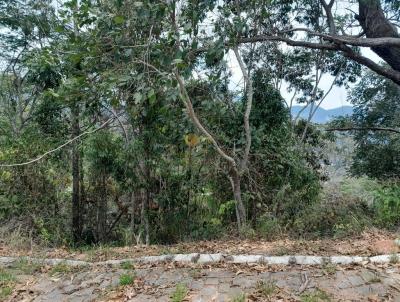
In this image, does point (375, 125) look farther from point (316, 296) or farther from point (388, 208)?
point (316, 296)

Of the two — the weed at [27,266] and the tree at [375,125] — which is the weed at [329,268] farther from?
the tree at [375,125]

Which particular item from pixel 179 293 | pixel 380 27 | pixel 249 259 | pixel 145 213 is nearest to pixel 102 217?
pixel 145 213

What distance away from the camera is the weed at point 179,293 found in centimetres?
364

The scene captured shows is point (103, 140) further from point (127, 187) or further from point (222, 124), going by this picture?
point (222, 124)

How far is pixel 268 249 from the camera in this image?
15.9 ft

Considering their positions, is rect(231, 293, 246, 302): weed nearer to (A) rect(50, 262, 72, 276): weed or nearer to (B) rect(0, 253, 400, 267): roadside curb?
(B) rect(0, 253, 400, 267): roadside curb

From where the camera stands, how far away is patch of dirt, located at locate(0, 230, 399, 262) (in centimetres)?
454

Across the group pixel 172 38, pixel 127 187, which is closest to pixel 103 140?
pixel 127 187

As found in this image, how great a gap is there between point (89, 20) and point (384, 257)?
4046 millimetres

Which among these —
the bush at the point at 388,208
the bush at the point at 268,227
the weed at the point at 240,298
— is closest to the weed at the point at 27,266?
the weed at the point at 240,298

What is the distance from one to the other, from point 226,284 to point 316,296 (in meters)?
0.85

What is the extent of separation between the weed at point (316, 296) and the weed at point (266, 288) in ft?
0.89

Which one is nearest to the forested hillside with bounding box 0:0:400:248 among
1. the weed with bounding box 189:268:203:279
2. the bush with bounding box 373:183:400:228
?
the bush with bounding box 373:183:400:228

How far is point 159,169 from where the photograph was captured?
23.8ft
